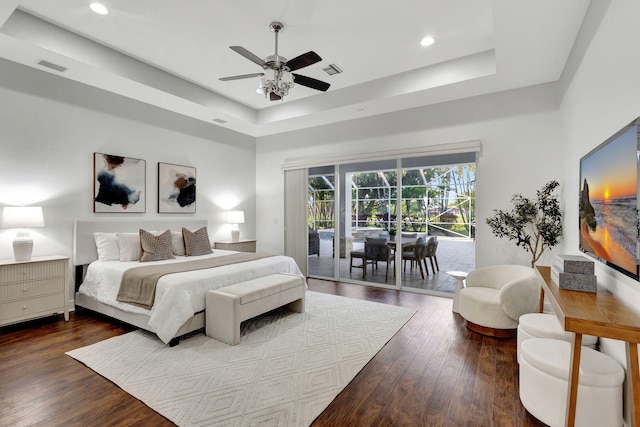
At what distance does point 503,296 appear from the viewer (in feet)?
9.80

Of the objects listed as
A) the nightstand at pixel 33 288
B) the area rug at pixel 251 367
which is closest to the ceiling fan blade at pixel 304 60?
the area rug at pixel 251 367

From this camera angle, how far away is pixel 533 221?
3857mm

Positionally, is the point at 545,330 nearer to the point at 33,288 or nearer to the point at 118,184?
the point at 33,288

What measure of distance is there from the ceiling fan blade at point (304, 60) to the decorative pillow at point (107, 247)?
129 inches

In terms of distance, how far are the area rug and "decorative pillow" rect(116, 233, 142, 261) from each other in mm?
1207

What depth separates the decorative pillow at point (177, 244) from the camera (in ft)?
15.3

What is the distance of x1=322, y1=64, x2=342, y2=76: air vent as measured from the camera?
13.0 feet

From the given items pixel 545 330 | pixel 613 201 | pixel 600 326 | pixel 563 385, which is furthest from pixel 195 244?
pixel 613 201

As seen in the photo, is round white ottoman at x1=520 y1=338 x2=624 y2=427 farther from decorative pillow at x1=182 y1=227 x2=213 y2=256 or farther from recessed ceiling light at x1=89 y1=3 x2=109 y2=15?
recessed ceiling light at x1=89 y1=3 x2=109 y2=15

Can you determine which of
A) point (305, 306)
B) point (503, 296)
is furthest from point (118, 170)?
point (503, 296)

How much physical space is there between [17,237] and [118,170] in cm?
145

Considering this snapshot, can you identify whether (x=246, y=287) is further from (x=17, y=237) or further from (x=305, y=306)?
(x=17, y=237)

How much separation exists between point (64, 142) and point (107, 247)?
145 cm

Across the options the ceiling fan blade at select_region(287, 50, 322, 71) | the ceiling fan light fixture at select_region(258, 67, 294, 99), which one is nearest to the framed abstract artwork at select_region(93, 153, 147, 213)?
the ceiling fan light fixture at select_region(258, 67, 294, 99)
